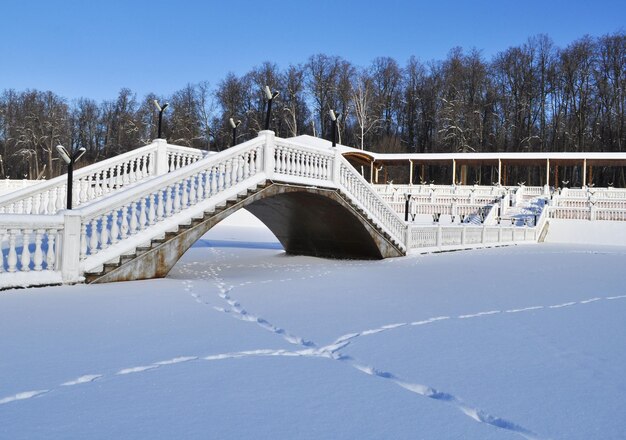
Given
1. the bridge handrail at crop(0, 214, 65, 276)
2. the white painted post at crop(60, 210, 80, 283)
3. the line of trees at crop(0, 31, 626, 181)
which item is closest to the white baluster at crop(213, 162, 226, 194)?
the white painted post at crop(60, 210, 80, 283)

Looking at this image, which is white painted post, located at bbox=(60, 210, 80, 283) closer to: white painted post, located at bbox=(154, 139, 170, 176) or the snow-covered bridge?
the snow-covered bridge

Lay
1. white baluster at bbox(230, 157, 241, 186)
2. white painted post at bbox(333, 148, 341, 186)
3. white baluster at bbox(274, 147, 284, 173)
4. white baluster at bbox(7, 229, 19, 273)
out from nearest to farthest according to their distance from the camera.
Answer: white baluster at bbox(7, 229, 19, 273) < white baluster at bbox(230, 157, 241, 186) < white baluster at bbox(274, 147, 284, 173) < white painted post at bbox(333, 148, 341, 186)

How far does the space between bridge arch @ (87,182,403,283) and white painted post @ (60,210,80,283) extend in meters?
0.33

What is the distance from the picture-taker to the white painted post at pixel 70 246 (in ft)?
25.9

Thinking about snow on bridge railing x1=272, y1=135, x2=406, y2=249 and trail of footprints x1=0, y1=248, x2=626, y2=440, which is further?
snow on bridge railing x1=272, y1=135, x2=406, y2=249

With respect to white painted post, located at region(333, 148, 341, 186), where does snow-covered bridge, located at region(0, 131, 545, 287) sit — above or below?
below

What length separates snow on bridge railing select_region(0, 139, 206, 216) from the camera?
1222 cm

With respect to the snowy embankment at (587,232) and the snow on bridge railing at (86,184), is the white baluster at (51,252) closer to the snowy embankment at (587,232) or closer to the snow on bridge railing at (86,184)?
the snow on bridge railing at (86,184)

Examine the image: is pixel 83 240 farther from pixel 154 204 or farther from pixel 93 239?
pixel 154 204

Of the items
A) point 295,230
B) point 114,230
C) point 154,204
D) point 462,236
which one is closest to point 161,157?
point 295,230

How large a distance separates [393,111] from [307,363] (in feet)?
213

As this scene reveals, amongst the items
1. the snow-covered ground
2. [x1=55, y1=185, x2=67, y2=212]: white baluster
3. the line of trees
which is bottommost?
the snow-covered ground

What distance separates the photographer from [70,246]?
790cm

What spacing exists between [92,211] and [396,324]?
4910mm
